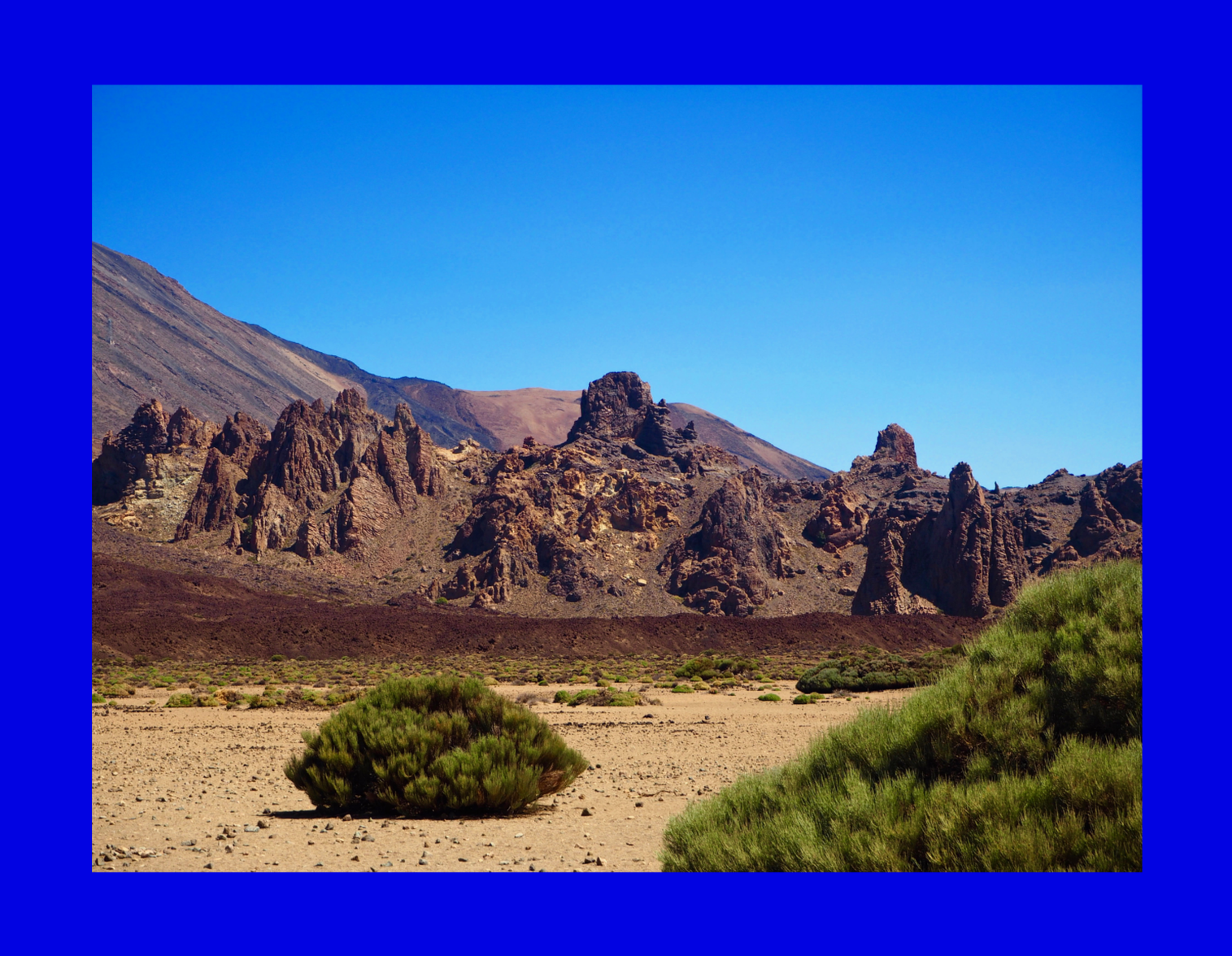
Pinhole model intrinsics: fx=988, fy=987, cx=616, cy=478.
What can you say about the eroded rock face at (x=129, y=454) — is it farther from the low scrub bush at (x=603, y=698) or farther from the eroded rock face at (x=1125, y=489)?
the eroded rock face at (x=1125, y=489)

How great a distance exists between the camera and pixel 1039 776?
7.10 meters

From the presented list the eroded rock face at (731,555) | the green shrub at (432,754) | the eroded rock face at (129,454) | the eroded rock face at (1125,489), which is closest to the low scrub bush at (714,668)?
the green shrub at (432,754)


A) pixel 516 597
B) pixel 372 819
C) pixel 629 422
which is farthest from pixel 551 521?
pixel 372 819

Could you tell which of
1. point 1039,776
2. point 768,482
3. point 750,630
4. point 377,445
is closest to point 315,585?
point 377,445

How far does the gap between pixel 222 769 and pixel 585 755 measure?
7238 millimetres

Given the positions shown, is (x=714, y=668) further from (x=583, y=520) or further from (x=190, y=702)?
(x=583, y=520)

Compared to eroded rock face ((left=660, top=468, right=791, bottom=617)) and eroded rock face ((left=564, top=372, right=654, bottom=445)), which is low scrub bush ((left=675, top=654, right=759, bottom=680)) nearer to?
eroded rock face ((left=660, top=468, right=791, bottom=617))

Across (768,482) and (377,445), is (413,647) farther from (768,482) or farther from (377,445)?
(768,482)

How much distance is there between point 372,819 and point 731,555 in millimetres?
93734

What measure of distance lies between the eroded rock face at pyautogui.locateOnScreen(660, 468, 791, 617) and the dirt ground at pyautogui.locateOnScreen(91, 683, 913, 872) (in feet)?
233

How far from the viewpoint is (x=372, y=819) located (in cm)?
1308

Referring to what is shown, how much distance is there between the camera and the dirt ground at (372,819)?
10.5 metres

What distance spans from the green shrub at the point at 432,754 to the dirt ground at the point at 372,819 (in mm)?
332

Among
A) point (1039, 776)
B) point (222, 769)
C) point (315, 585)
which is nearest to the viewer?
point (1039, 776)
